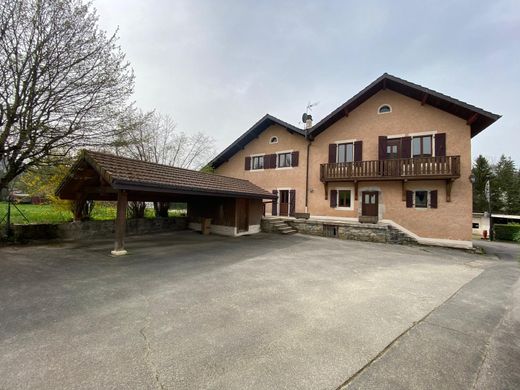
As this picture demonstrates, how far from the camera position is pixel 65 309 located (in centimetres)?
374

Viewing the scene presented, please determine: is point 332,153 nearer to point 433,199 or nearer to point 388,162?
point 388,162

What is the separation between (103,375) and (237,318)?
5.70ft

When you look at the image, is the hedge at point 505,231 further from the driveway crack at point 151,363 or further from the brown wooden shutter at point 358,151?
the driveway crack at point 151,363

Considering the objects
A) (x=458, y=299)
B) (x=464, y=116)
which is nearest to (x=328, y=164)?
Answer: (x=464, y=116)

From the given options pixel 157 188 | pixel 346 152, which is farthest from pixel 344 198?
pixel 157 188

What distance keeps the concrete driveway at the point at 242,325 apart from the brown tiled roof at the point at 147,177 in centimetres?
230

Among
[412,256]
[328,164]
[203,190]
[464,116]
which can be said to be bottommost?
[412,256]

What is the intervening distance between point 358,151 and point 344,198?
2945mm

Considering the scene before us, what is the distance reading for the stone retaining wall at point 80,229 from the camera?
27.6 feet

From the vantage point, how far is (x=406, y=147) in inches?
511

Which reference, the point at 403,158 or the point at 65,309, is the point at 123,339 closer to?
the point at 65,309

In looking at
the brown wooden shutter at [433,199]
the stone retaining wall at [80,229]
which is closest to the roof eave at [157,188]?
the stone retaining wall at [80,229]

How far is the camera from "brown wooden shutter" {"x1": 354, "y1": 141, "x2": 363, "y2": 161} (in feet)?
46.9

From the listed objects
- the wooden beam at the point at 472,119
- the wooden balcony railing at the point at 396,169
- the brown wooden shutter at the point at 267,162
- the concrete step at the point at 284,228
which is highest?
the wooden beam at the point at 472,119
